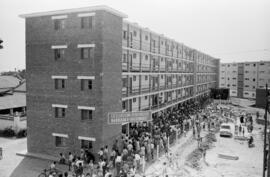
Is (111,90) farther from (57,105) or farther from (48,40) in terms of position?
(48,40)

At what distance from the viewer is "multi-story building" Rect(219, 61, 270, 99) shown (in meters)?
74.9

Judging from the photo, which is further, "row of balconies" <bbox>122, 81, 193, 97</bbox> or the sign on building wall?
"row of balconies" <bbox>122, 81, 193, 97</bbox>

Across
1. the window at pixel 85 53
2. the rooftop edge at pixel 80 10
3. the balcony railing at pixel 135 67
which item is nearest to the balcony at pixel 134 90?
the balcony railing at pixel 135 67

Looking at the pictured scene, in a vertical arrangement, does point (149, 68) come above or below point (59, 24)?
below

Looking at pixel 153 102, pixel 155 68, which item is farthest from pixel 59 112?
pixel 155 68

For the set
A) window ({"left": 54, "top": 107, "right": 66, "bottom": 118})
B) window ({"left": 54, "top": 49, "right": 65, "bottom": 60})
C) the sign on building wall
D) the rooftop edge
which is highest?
the rooftop edge

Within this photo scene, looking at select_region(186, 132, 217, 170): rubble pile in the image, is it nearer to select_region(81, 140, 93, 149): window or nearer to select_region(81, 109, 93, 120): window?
select_region(81, 140, 93, 149): window

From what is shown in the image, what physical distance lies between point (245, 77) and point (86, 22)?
235 feet

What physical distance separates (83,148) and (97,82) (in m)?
5.61

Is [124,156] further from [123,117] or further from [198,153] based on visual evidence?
[198,153]

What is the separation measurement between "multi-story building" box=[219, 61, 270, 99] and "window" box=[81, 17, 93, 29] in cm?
6528

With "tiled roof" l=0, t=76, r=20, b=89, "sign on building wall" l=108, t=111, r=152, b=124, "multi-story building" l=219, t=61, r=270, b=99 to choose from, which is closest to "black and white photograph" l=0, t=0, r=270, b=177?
"sign on building wall" l=108, t=111, r=152, b=124

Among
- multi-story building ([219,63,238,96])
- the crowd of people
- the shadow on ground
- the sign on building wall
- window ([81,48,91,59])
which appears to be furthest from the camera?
multi-story building ([219,63,238,96])

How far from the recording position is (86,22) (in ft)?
67.2
